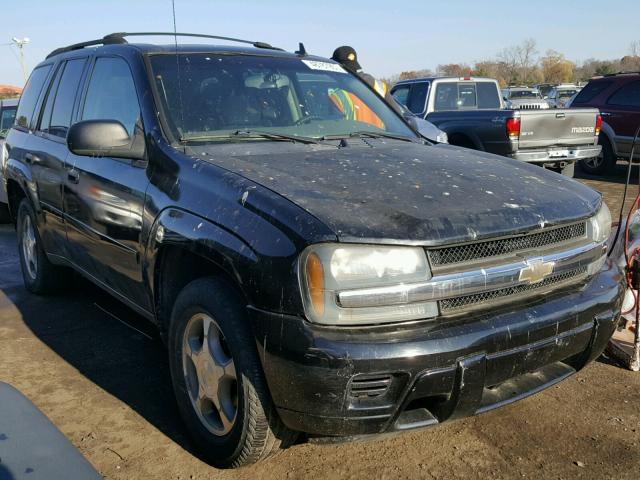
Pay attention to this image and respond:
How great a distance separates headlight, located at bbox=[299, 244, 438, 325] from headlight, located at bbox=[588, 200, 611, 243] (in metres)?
1.04

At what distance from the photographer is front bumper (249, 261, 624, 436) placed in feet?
7.37

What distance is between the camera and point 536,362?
2.57 metres

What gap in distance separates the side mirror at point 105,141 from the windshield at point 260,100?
0.74ft

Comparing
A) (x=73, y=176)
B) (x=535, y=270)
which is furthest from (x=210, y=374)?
(x=73, y=176)

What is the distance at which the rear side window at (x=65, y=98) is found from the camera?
4.38 metres

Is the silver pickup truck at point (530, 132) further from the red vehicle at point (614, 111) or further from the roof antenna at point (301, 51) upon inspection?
the roof antenna at point (301, 51)

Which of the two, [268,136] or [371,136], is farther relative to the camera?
[371,136]

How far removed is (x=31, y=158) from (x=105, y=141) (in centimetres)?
191

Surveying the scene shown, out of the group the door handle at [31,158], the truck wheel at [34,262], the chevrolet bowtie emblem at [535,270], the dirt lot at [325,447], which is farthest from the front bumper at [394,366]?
the truck wheel at [34,262]

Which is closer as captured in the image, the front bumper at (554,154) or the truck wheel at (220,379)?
the truck wheel at (220,379)

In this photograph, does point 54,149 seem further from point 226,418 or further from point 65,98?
point 226,418

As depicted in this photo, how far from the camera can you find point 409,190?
2.72 metres

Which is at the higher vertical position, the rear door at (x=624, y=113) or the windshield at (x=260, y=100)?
the windshield at (x=260, y=100)

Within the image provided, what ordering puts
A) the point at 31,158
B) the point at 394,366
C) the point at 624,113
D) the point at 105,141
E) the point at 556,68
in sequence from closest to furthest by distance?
the point at 394,366, the point at 105,141, the point at 31,158, the point at 624,113, the point at 556,68
